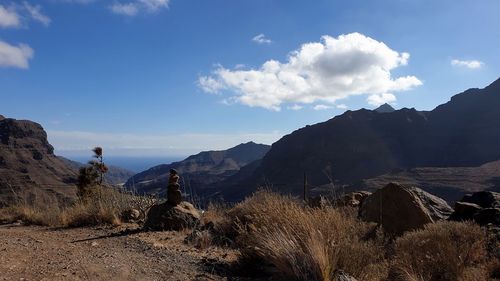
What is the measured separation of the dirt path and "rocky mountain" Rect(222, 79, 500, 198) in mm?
99175

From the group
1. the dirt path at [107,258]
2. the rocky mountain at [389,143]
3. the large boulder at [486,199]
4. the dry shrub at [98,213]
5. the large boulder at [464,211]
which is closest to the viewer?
the dirt path at [107,258]

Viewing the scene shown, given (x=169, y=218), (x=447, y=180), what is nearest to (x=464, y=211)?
(x=169, y=218)

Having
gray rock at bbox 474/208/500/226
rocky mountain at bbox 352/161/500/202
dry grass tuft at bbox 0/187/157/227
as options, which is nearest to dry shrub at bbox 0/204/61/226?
dry grass tuft at bbox 0/187/157/227

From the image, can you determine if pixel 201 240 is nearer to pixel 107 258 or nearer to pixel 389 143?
pixel 107 258

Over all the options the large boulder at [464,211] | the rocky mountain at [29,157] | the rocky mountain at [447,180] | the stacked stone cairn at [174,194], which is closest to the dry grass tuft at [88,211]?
the stacked stone cairn at [174,194]

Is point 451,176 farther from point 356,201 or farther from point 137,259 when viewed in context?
point 137,259

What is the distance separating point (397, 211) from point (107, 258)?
235 inches

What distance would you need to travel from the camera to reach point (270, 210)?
791cm

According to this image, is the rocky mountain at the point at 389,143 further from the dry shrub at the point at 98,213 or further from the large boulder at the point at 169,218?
the large boulder at the point at 169,218

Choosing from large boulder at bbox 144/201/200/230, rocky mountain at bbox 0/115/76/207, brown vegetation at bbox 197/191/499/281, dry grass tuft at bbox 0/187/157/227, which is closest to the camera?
brown vegetation at bbox 197/191/499/281

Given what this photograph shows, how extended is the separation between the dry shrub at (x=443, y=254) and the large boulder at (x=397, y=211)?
1.51 meters

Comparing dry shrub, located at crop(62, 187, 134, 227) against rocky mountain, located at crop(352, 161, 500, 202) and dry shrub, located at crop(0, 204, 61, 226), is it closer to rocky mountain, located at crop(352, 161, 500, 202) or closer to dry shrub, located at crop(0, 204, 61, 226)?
dry shrub, located at crop(0, 204, 61, 226)

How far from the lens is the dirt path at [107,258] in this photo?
19.8 feet

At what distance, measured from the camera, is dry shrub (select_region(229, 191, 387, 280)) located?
567cm
